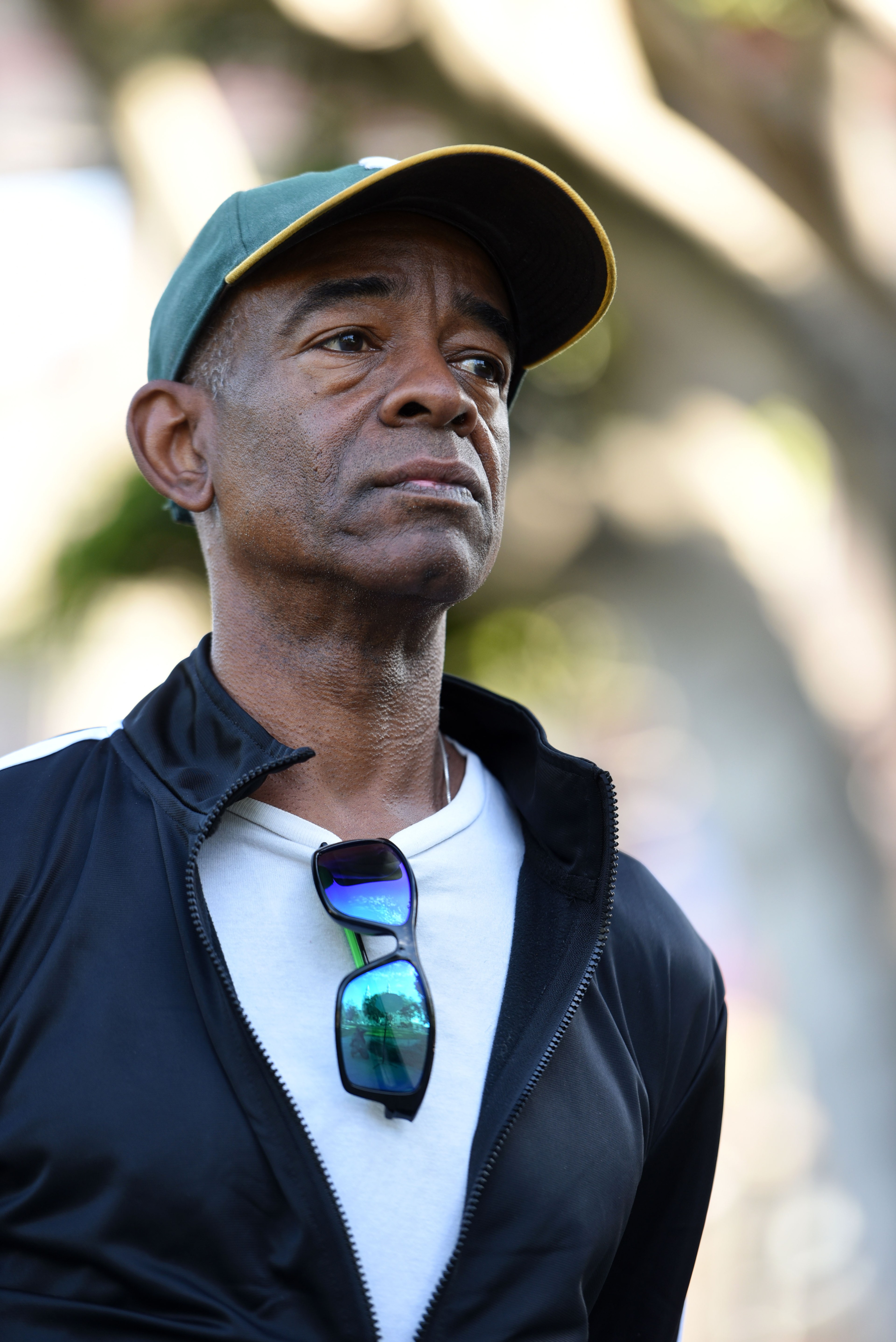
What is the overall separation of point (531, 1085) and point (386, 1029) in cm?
22

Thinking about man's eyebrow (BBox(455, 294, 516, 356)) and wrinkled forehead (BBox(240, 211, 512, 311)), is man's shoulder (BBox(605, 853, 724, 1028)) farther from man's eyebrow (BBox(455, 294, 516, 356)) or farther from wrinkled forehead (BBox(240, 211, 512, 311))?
wrinkled forehead (BBox(240, 211, 512, 311))

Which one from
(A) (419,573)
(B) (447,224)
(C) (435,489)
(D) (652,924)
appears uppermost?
(B) (447,224)

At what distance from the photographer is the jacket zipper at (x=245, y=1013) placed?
1620 millimetres

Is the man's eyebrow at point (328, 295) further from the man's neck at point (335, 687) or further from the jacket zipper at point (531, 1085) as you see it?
the jacket zipper at point (531, 1085)

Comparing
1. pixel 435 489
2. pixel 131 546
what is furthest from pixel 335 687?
pixel 131 546

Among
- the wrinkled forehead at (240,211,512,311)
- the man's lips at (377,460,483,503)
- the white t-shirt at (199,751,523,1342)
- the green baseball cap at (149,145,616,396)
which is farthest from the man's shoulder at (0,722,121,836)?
the wrinkled forehead at (240,211,512,311)

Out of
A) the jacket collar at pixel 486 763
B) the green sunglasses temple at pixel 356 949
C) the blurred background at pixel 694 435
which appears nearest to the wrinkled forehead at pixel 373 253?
the jacket collar at pixel 486 763

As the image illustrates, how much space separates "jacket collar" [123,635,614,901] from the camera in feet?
6.25

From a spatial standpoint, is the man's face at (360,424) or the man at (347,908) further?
the man's face at (360,424)

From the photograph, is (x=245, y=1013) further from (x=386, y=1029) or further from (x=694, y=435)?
(x=694, y=435)

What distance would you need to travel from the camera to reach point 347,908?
6.16ft

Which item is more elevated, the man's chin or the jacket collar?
the man's chin

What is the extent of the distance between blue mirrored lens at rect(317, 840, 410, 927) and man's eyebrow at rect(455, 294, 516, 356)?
97 centimetres

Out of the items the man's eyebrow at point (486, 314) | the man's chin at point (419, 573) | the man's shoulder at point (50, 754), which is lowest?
the man's shoulder at point (50, 754)
